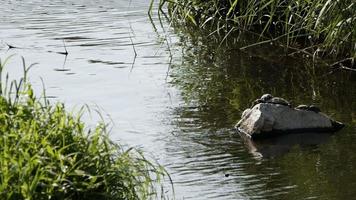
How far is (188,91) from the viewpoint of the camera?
1031 cm

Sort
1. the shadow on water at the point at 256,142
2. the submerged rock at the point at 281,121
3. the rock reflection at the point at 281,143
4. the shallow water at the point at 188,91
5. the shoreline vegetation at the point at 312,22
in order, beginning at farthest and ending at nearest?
1. the shoreline vegetation at the point at 312,22
2. the submerged rock at the point at 281,121
3. the rock reflection at the point at 281,143
4. the shallow water at the point at 188,91
5. the shadow on water at the point at 256,142

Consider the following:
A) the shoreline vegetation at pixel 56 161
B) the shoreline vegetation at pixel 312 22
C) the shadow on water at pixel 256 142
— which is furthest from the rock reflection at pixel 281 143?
the shoreline vegetation at pixel 56 161

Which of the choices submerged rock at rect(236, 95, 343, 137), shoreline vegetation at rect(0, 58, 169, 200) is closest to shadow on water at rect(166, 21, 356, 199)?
submerged rock at rect(236, 95, 343, 137)

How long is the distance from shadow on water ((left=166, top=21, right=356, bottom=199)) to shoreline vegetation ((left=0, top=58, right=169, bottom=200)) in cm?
120

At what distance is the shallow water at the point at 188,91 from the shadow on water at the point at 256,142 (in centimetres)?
1

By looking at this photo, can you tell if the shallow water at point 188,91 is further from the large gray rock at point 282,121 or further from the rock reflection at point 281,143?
the large gray rock at point 282,121

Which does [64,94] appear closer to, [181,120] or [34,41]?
[181,120]

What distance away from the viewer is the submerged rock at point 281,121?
8.32 m

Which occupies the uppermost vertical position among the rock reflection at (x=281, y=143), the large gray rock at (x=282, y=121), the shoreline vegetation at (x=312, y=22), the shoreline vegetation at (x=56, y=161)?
the shoreline vegetation at (x=312, y=22)

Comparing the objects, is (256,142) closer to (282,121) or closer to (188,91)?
(282,121)

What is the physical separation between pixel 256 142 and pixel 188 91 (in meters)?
2.23

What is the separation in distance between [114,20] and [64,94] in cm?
526

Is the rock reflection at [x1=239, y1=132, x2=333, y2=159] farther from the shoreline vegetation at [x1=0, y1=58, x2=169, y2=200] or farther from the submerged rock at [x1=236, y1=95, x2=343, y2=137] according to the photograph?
the shoreline vegetation at [x1=0, y1=58, x2=169, y2=200]

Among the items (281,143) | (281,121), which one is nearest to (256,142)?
(281,143)
